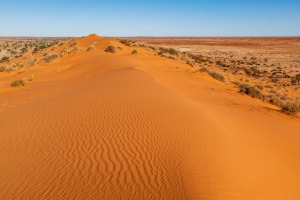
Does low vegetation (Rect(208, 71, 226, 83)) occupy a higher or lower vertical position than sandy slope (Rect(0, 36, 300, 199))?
lower

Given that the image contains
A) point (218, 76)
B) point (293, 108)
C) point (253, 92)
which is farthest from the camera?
point (218, 76)

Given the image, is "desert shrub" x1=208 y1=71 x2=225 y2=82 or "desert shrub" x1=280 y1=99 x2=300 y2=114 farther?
"desert shrub" x1=208 y1=71 x2=225 y2=82

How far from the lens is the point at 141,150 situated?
682 centimetres

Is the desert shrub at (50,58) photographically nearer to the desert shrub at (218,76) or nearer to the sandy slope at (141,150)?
the desert shrub at (218,76)

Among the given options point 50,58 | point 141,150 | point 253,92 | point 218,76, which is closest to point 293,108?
point 253,92

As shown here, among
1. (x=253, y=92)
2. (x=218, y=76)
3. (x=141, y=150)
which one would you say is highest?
(x=141, y=150)

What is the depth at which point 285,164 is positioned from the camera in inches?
298

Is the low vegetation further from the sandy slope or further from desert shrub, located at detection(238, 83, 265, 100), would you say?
the sandy slope

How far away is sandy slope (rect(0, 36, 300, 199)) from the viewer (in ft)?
17.4

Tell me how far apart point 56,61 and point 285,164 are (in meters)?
27.7

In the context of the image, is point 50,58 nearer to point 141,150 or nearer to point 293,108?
point 293,108

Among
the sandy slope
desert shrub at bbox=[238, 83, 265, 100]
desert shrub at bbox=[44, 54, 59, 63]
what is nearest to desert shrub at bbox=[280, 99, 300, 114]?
the sandy slope

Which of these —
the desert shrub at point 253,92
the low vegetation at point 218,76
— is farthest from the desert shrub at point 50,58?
the desert shrub at point 253,92

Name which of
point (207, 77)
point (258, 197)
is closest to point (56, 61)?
point (207, 77)
